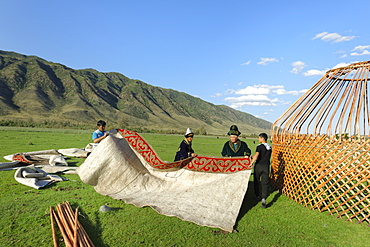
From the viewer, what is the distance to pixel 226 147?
5172 millimetres

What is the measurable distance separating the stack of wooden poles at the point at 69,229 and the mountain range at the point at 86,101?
4845 centimetres

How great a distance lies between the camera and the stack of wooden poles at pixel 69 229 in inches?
103

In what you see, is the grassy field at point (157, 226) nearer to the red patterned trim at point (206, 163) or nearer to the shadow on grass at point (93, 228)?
the shadow on grass at point (93, 228)

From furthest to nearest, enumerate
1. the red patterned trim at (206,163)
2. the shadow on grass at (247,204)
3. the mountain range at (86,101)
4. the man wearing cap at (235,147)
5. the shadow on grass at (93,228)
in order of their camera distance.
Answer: the mountain range at (86,101), the man wearing cap at (235,147), the red patterned trim at (206,163), the shadow on grass at (247,204), the shadow on grass at (93,228)

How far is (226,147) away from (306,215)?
192 centimetres

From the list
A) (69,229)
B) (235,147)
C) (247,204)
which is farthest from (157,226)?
(235,147)

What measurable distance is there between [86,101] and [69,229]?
104881 mm

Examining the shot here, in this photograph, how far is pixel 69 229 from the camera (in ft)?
9.45

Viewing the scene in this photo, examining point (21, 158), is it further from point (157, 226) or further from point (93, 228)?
point (157, 226)

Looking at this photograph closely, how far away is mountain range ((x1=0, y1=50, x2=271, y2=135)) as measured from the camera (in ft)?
251

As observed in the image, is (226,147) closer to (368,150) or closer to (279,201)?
(279,201)

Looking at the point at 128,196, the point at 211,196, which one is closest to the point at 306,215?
the point at 211,196

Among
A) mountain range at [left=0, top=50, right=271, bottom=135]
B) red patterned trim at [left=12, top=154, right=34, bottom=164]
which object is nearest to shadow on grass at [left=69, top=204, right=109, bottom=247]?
red patterned trim at [left=12, top=154, right=34, bottom=164]

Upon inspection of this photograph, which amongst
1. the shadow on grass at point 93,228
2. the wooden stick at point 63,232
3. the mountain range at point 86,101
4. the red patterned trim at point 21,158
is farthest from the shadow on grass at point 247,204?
the mountain range at point 86,101
